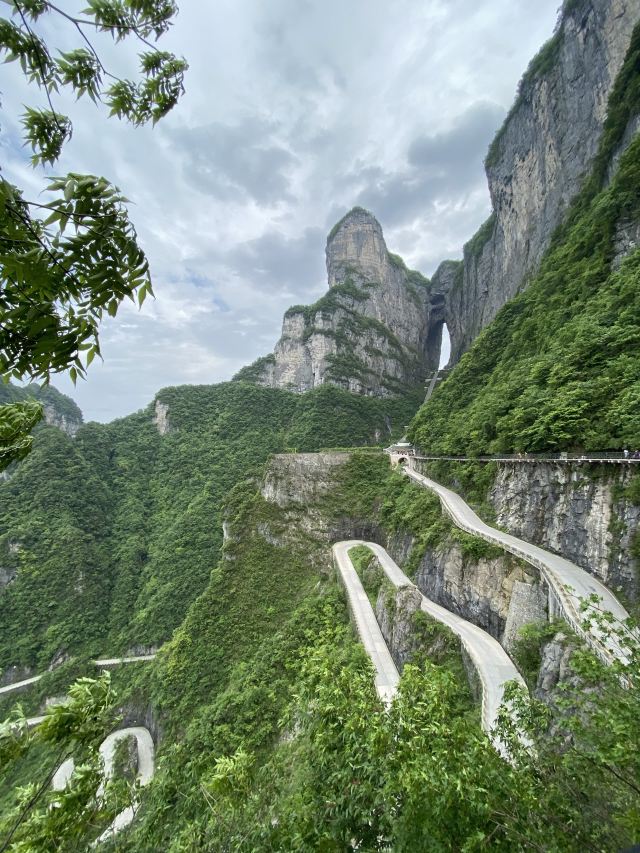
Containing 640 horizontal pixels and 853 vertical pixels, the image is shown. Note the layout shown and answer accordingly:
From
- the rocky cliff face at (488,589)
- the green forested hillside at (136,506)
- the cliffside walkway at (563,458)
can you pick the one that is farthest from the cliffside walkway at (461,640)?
the green forested hillside at (136,506)

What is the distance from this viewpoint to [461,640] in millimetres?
14188

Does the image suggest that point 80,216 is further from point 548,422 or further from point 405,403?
point 405,403

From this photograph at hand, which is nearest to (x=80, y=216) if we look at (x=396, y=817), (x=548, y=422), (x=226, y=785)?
(x=396, y=817)

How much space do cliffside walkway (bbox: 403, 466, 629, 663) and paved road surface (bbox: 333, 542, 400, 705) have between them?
5.67m

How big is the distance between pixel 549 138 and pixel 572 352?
48.2 meters

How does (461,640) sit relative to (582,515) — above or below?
below

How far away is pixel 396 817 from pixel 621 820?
216cm

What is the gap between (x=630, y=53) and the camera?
108 feet

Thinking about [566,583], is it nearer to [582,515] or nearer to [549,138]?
[582,515]

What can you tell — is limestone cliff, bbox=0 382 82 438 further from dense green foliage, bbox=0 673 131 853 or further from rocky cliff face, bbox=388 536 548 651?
dense green foliage, bbox=0 673 131 853

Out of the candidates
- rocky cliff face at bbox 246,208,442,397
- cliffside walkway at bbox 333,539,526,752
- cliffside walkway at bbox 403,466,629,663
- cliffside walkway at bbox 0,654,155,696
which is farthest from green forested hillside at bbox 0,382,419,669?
cliffside walkway at bbox 403,466,629,663

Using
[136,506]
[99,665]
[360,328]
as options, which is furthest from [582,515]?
[360,328]

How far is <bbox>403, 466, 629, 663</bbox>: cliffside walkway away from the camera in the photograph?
945 centimetres

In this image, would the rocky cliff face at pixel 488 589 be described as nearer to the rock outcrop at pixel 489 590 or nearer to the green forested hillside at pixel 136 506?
the rock outcrop at pixel 489 590
